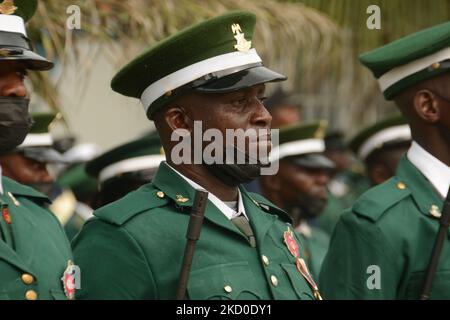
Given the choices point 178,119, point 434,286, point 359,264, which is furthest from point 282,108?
point 178,119

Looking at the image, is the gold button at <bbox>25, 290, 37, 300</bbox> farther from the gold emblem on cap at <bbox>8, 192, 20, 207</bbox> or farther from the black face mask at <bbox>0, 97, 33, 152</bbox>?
the black face mask at <bbox>0, 97, 33, 152</bbox>

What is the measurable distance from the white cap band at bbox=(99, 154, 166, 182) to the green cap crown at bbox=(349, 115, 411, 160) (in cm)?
237

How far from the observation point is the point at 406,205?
5.69 metres

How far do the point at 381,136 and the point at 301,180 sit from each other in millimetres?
660

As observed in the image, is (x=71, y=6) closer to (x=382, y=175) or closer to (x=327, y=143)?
(x=382, y=175)

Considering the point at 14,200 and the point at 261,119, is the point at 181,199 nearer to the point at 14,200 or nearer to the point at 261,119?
the point at 261,119

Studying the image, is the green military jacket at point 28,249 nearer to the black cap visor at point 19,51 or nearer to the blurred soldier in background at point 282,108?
the black cap visor at point 19,51

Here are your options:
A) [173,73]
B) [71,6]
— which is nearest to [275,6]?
[71,6]

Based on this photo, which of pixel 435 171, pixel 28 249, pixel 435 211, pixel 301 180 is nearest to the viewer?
pixel 28 249

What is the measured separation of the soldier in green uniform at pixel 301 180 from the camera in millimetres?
9047

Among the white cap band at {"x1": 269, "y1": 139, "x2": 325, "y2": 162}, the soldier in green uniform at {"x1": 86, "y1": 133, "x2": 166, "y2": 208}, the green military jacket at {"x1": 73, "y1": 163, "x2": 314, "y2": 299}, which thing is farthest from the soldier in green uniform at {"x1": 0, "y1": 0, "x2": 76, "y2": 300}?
the white cap band at {"x1": 269, "y1": 139, "x2": 325, "y2": 162}

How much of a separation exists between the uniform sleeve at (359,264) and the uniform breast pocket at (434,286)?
0.20ft

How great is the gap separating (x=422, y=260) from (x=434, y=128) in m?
0.68
